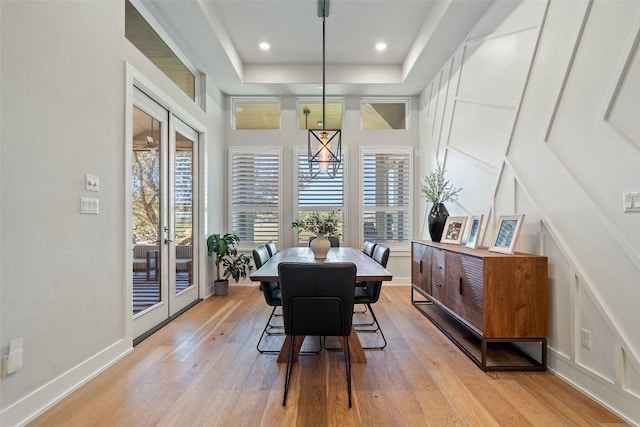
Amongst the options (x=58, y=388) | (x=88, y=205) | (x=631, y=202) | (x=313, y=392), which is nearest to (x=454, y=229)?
(x=631, y=202)

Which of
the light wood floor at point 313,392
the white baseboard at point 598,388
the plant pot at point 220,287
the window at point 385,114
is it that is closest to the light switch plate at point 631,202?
the white baseboard at point 598,388

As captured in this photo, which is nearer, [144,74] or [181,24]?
[144,74]

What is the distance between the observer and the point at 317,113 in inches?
214

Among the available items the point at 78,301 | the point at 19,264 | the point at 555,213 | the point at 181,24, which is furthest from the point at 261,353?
the point at 181,24

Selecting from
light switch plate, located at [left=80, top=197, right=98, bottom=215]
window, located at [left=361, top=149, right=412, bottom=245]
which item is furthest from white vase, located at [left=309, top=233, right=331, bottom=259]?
window, located at [left=361, top=149, right=412, bottom=245]

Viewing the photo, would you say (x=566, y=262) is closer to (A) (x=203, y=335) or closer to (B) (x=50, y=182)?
(A) (x=203, y=335)

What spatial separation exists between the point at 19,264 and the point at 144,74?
6.61 feet

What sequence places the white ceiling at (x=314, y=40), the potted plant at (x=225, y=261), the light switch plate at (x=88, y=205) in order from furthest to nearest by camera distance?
1. the potted plant at (x=225, y=261)
2. the white ceiling at (x=314, y=40)
3. the light switch plate at (x=88, y=205)

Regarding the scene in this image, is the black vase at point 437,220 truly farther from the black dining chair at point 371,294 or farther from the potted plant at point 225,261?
the potted plant at point 225,261

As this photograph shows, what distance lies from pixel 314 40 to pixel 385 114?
1861 millimetres

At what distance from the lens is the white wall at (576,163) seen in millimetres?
1764

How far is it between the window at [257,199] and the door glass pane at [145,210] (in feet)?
6.52

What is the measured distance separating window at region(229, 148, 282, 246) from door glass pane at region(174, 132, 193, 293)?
1.14 meters

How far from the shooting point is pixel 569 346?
2164 mm
